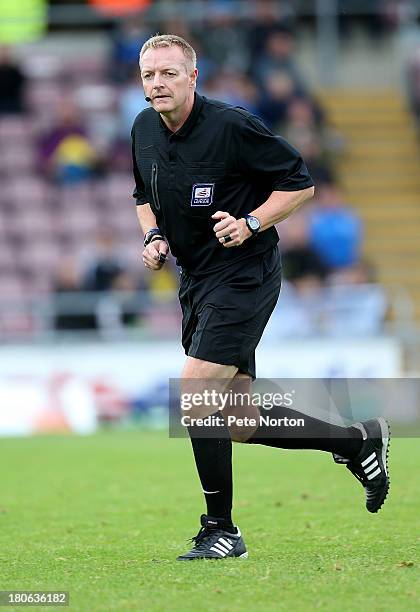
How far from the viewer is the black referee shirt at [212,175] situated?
6.15 metres

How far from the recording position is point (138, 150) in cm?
645

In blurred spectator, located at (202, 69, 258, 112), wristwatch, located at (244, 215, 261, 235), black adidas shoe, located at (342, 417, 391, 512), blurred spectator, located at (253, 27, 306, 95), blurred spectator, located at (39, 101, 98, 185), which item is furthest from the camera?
blurred spectator, located at (253, 27, 306, 95)

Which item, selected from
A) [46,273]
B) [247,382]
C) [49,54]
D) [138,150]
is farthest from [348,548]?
[49,54]

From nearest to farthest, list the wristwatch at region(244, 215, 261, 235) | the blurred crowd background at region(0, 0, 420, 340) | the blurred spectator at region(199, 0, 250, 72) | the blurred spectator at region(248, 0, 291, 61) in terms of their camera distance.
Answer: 1. the wristwatch at region(244, 215, 261, 235)
2. the blurred crowd background at region(0, 0, 420, 340)
3. the blurred spectator at region(199, 0, 250, 72)
4. the blurred spectator at region(248, 0, 291, 61)

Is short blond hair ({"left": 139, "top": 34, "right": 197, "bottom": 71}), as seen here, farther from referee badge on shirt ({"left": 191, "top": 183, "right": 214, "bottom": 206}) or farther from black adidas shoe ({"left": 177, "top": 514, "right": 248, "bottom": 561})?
black adidas shoe ({"left": 177, "top": 514, "right": 248, "bottom": 561})

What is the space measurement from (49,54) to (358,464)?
15.9 metres

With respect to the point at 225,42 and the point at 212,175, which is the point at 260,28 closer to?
the point at 225,42

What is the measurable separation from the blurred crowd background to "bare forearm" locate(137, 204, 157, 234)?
29.5 feet

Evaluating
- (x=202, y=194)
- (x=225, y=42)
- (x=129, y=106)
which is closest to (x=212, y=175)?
(x=202, y=194)

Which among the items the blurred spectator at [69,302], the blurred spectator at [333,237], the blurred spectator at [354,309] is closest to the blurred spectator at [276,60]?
the blurred spectator at [333,237]

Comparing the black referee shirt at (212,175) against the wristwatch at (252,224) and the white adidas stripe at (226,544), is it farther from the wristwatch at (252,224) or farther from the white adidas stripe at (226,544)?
the white adidas stripe at (226,544)

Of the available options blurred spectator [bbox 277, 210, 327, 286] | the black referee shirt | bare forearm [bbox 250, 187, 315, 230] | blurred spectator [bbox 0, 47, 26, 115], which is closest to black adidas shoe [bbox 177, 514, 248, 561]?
the black referee shirt

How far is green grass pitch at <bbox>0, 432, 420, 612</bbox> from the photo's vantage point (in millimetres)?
5141

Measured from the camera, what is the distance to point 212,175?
6160mm
